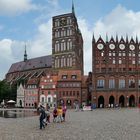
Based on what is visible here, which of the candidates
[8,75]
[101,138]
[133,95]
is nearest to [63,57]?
[133,95]

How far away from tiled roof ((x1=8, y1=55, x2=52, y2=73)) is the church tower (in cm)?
1881

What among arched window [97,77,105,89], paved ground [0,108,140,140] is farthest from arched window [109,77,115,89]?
paved ground [0,108,140,140]

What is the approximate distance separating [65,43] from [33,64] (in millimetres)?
37121

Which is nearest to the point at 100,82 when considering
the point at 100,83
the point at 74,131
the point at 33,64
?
the point at 100,83

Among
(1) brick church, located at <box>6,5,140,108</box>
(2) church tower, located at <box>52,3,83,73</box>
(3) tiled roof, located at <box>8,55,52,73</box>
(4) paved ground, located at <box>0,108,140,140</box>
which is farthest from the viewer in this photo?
(3) tiled roof, located at <box>8,55,52,73</box>

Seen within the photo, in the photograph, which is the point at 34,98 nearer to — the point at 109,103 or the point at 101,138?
the point at 109,103

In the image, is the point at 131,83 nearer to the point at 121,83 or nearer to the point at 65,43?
the point at 121,83

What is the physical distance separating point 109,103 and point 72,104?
40.9 ft

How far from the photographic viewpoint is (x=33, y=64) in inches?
6777

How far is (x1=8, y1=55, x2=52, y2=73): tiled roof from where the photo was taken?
537 ft

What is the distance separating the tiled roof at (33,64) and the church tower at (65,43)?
1881 cm

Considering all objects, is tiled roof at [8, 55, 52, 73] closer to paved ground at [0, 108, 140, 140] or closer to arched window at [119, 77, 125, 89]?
arched window at [119, 77, 125, 89]

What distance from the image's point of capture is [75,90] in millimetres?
117938

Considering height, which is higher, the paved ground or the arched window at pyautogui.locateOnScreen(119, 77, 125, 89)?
the arched window at pyautogui.locateOnScreen(119, 77, 125, 89)
